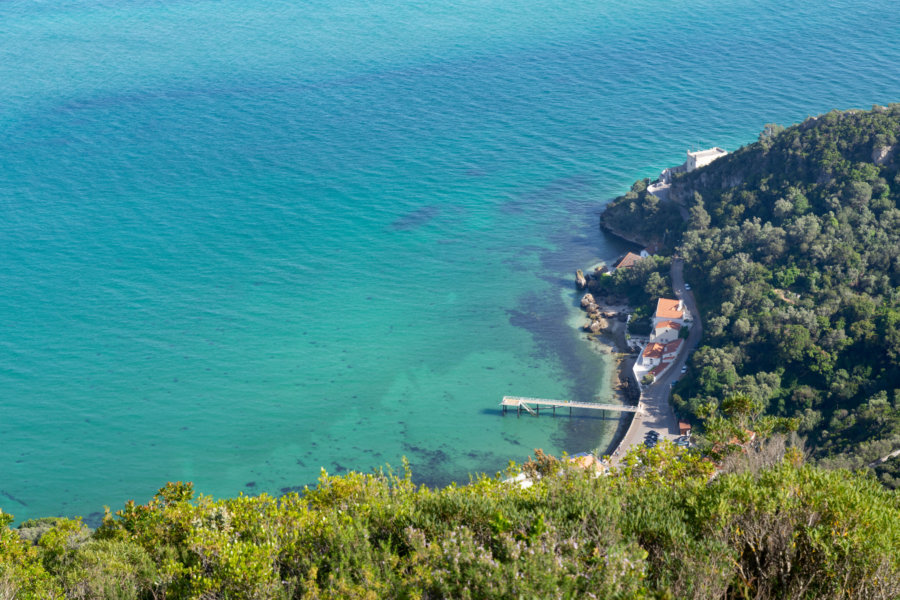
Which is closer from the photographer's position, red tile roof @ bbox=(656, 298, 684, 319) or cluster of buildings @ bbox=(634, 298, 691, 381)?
cluster of buildings @ bbox=(634, 298, 691, 381)

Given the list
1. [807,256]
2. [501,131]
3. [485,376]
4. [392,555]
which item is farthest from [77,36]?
[392,555]

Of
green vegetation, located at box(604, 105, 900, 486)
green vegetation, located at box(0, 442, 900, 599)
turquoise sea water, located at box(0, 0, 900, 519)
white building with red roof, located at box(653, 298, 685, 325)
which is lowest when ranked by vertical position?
turquoise sea water, located at box(0, 0, 900, 519)

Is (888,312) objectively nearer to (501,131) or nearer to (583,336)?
(583,336)

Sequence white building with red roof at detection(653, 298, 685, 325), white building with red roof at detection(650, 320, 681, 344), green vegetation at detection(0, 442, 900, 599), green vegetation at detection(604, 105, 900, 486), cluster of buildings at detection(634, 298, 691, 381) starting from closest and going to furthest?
green vegetation at detection(0, 442, 900, 599) < green vegetation at detection(604, 105, 900, 486) < cluster of buildings at detection(634, 298, 691, 381) < white building with red roof at detection(650, 320, 681, 344) < white building with red roof at detection(653, 298, 685, 325)

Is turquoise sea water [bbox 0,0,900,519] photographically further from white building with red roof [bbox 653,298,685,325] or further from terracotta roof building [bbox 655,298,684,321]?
terracotta roof building [bbox 655,298,684,321]

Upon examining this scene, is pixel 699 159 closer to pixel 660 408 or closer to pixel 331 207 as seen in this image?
pixel 660 408

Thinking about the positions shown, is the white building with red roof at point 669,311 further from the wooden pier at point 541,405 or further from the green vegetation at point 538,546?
the green vegetation at point 538,546

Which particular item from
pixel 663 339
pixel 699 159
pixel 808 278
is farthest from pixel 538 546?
pixel 699 159

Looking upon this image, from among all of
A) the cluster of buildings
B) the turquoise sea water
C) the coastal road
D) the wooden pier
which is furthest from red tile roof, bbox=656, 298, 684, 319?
the wooden pier
